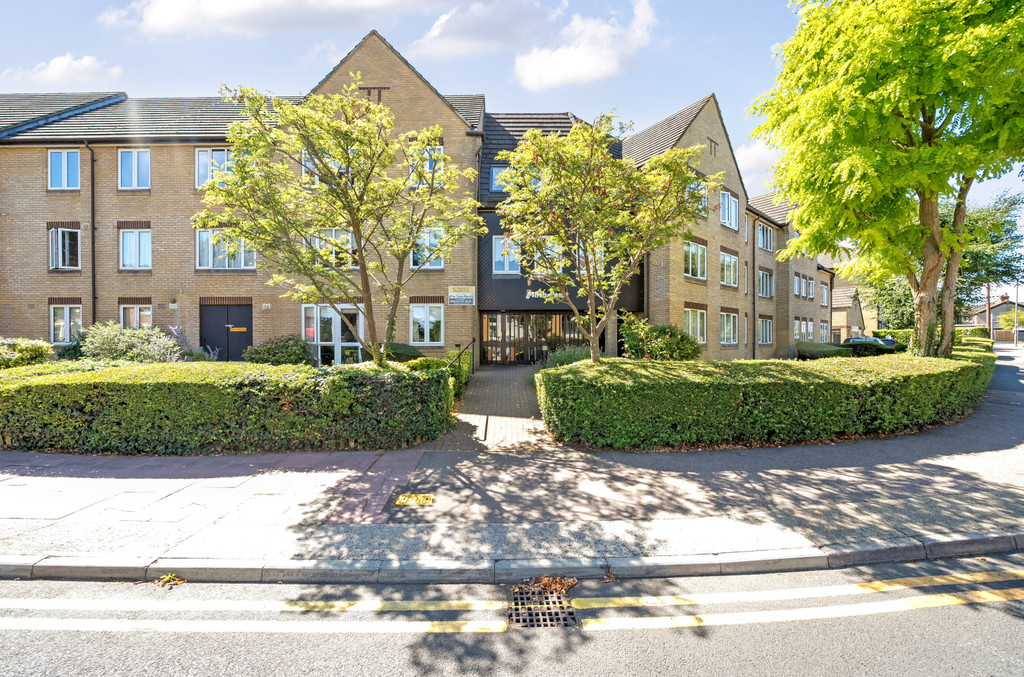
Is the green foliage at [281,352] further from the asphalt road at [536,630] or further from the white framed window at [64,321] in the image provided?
the asphalt road at [536,630]

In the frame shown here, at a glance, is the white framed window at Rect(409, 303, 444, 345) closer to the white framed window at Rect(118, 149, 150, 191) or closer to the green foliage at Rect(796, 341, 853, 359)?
the white framed window at Rect(118, 149, 150, 191)

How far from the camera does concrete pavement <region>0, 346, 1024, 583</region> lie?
3928mm

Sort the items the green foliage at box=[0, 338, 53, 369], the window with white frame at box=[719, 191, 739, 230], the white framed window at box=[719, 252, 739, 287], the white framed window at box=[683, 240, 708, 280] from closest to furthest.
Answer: the green foliage at box=[0, 338, 53, 369], the white framed window at box=[683, 240, 708, 280], the window with white frame at box=[719, 191, 739, 230], the white framed window at box=[719, 252, 739, 287]

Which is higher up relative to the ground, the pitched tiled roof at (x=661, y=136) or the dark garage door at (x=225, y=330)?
the pitched tiled roof at (x=661, y=136)

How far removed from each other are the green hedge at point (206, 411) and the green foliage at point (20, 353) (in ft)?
14.2

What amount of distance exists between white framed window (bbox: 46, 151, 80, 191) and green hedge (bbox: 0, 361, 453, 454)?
14976 millimetres

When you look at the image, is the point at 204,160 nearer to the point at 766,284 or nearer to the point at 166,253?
the point at 166,253

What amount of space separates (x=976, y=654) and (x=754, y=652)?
1377 millimetres

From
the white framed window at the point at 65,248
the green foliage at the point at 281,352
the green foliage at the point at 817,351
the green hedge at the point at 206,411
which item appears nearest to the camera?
the green hedge at the point at 206,411

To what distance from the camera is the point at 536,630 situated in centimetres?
314

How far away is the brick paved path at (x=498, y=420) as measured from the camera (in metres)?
7.86

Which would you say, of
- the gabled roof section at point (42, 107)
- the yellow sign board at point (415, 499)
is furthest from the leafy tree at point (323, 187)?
the gabled roof section at point (42, 107)

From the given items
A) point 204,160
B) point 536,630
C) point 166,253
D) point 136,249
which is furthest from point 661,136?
point 136,249

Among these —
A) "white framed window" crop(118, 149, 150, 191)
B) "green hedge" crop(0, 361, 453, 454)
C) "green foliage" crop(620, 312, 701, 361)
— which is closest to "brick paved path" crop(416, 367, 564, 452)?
"green hedge" crop(0, 361, 453, 454)
